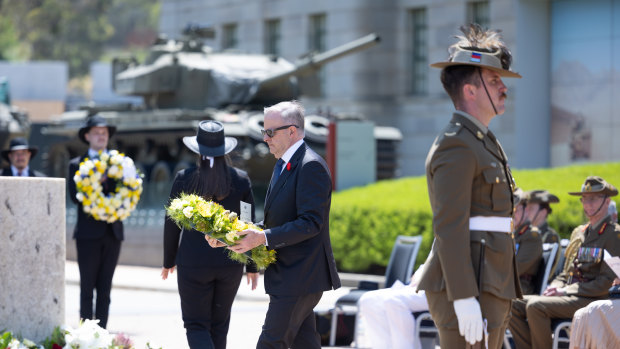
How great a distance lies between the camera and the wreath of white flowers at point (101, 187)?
9352mm

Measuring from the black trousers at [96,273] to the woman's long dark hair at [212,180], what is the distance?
206 cm

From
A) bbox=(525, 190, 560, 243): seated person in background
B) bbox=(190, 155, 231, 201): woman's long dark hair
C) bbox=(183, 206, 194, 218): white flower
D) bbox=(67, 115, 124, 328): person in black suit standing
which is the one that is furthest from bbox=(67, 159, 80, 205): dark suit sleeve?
bbox=(525, 190, 560, 243): seated person in background

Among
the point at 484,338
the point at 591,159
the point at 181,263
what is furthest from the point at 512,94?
the point at 484,338

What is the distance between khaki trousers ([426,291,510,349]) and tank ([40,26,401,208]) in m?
14.2

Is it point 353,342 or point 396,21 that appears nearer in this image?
point 353,342

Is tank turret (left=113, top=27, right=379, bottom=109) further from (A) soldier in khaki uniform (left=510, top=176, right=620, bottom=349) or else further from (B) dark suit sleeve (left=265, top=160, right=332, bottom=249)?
(B) dark suit sleeve (left=265, top=160, right=332, bottom=249)

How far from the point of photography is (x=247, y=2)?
34719 mm

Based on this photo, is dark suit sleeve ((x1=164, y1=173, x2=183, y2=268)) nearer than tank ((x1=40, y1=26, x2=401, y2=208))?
Yes

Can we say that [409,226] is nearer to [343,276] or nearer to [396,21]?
[343,276]

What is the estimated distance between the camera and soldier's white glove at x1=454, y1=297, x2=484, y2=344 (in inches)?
191

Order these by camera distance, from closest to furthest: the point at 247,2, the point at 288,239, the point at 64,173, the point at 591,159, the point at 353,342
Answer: the point at 288,239
the point at 353,342
the point at 64,173
the point at 591,159
the point at 247,2

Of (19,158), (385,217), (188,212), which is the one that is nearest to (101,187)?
(19,158)

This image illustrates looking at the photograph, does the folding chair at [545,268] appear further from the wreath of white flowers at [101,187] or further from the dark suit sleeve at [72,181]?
the dark suit sleeve at [72,181]

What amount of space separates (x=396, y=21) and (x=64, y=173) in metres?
10.7
